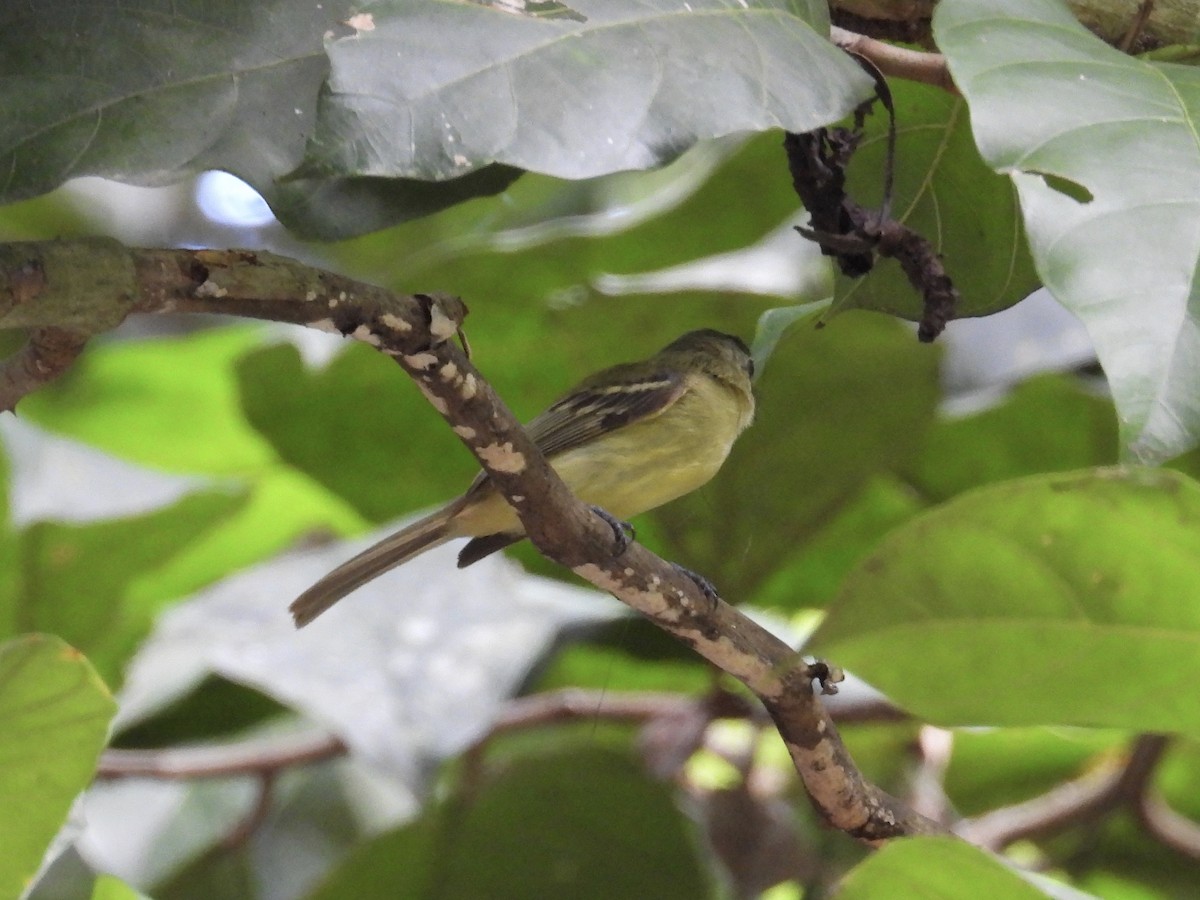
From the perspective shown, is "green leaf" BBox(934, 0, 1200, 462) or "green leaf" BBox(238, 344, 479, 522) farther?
"green leaf" BBox(238, 344, 479, 522)

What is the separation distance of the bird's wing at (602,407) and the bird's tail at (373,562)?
0.65ft

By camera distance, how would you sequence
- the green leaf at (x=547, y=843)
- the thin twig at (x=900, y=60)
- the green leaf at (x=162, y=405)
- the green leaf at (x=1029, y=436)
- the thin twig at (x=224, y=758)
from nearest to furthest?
the thin twig at (x=900, y=60) → the green leaf at (x=547, y=843) → the thin twig at (x=224, y=758) → the green leaf at (x=1029, y=436) → the green leaf at (x=162, y=405)

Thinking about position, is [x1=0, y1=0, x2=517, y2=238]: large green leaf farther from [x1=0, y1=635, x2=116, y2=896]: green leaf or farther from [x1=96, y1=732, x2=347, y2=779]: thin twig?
[x1=96, y1=732, x2=347, y2=779]: thin twig

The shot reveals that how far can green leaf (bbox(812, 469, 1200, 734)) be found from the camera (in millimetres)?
970

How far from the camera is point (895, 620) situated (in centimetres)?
99

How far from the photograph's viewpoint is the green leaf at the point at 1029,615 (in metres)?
0.97

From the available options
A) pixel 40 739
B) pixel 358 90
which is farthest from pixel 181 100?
pixel 40 739

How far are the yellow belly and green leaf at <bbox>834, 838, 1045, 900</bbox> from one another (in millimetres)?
943

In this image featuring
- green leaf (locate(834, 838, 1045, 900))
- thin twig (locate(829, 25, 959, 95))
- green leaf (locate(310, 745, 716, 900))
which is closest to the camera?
green leaf (locate(834, 838, 1045, 900))

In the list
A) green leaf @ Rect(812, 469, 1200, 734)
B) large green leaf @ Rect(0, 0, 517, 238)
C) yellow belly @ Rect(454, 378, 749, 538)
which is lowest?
yellow belly @ Rect(454, 378, 749, 538)

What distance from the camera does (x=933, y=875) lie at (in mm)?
895

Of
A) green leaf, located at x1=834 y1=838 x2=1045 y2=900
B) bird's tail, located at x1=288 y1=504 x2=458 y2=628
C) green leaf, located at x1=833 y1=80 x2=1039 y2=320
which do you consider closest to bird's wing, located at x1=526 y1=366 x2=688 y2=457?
bird's tail, located at x1=288 y1=504 x2=458 y2=628

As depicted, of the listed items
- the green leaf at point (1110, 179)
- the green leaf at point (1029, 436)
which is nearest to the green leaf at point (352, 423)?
the green leaf at point (1029, 436)

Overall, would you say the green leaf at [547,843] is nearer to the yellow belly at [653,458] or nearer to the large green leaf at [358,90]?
the yellow belly at [653,458]
